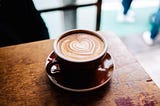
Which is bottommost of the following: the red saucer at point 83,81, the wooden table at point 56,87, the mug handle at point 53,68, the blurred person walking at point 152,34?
Result: the blurred person walking at point 152,34

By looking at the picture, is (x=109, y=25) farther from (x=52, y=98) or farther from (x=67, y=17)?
(x=52, y=98)

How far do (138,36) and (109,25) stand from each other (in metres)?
0.27

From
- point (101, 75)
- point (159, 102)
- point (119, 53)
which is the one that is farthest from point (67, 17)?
point (159, 102)

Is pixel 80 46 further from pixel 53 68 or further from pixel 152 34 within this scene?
pixel 152 34

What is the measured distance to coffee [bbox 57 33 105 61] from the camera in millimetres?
717

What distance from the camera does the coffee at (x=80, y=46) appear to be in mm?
717

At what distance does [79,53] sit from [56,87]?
13cm

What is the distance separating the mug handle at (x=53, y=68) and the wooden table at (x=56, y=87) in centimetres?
4

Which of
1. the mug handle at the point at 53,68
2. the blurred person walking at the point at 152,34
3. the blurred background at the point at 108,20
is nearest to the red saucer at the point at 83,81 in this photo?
the mug handle at the point at 53,68

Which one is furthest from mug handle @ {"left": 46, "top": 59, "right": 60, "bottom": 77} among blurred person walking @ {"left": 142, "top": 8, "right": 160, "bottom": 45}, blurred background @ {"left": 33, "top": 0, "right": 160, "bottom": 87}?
blurred person walking @ {"left": 142, "top": 8, "right": 160, "bottom": 45}

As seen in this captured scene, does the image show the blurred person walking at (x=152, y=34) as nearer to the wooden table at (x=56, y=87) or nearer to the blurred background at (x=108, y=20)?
the blurred background at (x=108, y=20)

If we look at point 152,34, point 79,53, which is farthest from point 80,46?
point 152,34

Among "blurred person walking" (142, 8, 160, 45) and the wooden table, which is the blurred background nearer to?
"blurred person walking" (142, 8, 160, 45)

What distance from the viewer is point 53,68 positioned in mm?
782
